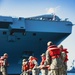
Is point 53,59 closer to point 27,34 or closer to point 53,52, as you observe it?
point 53,52

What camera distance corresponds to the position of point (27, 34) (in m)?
33.5

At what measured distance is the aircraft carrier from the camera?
32.1m

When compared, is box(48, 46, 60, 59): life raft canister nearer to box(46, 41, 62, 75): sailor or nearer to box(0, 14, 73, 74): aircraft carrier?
box(46, 41, 62, 75): sailor

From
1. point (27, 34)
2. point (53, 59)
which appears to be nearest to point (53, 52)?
point (53, 59)

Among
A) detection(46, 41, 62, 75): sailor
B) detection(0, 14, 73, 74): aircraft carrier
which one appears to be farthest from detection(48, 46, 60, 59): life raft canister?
detection(0, 14, 73, 74): aircraft carrier

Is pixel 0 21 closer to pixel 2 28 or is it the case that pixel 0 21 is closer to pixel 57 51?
pixel 2 28

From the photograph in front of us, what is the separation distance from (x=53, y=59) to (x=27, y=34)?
24.2m

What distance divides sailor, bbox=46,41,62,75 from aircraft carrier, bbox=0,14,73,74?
872 inches

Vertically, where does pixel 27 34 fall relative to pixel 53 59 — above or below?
above

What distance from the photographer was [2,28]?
32594 millimetres

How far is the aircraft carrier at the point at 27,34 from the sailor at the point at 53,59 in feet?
72.7

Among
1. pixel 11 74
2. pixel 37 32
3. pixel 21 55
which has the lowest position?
pixel 11 74

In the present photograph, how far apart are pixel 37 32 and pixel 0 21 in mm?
4437

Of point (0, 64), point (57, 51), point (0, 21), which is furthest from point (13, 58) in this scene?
point (57, 51)
